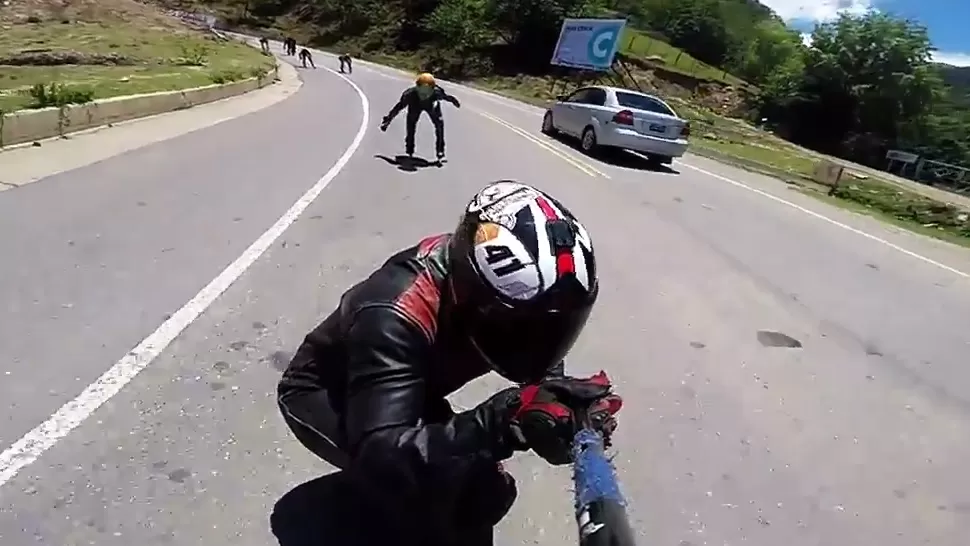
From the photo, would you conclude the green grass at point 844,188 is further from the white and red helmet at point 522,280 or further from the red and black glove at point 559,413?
the red and black glove at point 559,413

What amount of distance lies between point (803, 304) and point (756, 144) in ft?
99.1

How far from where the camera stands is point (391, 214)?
1023 cm

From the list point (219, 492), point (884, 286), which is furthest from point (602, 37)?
point (219, 492)

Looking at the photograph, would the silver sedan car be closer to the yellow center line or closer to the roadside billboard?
the yellow center line

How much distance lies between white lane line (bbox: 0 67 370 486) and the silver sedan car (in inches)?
490

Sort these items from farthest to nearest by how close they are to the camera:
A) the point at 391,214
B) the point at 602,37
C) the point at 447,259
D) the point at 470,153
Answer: the point at 602,37
the point at 470,153
the point at 391,214
the point at 447,259

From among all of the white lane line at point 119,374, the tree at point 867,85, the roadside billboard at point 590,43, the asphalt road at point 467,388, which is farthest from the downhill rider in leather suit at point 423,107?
the tree at point 867,85

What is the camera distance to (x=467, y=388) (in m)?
5.23

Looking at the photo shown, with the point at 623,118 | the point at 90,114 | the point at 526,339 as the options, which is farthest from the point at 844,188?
the point at 526,339

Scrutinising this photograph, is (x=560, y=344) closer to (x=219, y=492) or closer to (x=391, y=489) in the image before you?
(x=391, y=489)

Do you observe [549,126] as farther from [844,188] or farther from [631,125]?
[844,188]

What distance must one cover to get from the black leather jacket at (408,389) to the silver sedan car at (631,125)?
17658mm

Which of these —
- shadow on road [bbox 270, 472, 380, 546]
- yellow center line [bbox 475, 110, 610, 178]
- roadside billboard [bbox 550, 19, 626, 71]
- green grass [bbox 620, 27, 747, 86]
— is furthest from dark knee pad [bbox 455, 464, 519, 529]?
green grass [bbox 620, 27, 747, 86]

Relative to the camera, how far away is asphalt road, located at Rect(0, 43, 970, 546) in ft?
12.7
